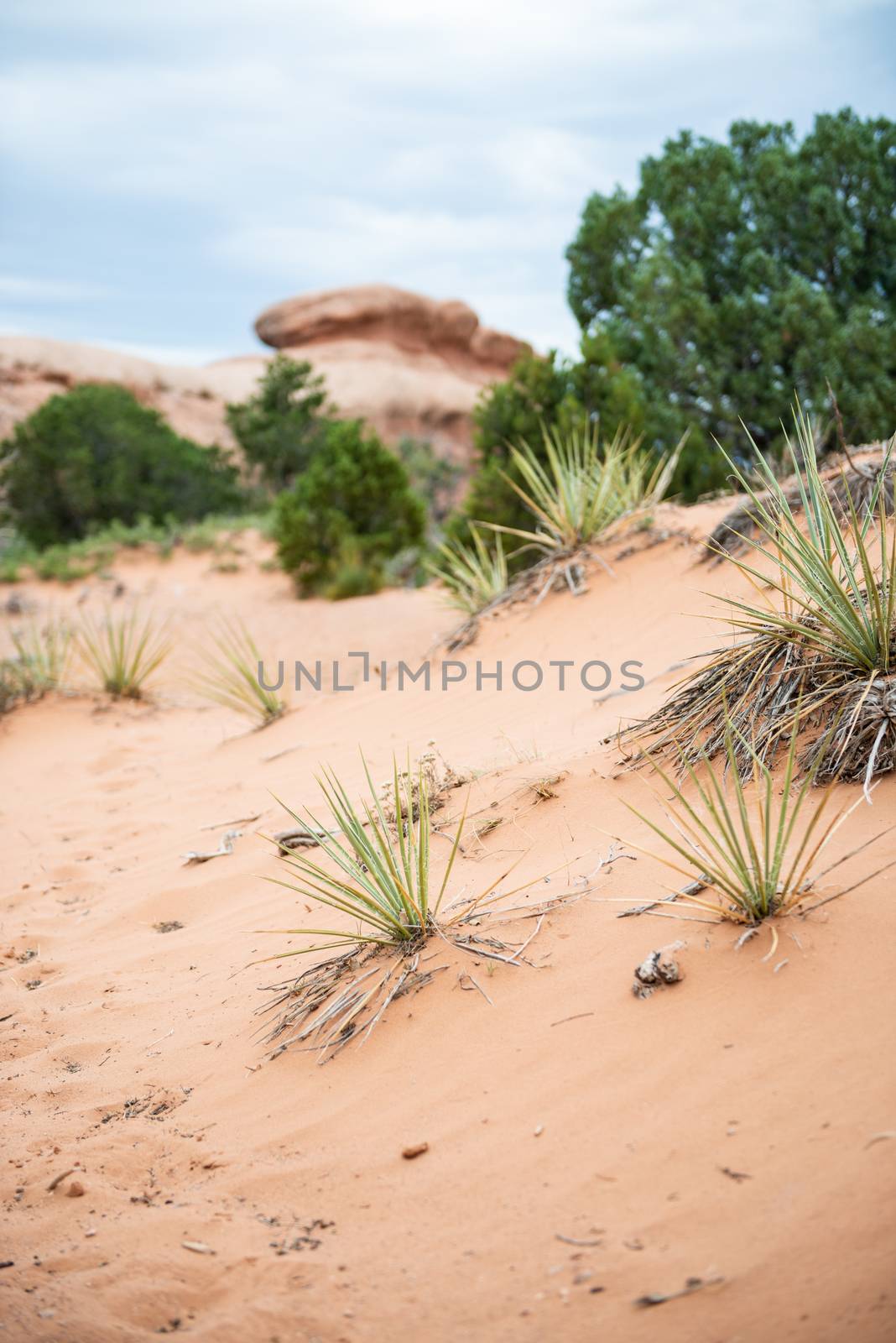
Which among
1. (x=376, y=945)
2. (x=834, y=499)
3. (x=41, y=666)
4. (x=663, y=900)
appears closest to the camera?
(x=663, y=900)

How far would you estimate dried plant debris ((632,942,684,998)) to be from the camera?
1.87 metres

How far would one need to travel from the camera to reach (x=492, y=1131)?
1706 mm

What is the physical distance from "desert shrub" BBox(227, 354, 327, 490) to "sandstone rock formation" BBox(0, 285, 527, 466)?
586 cm

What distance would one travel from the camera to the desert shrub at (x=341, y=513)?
11.7 meters

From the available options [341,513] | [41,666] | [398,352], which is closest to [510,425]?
[341,513]

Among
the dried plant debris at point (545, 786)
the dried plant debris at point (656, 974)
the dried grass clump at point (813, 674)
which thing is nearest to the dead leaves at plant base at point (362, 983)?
the dried plant debris at point (656, 974)

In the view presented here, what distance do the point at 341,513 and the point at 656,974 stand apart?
1056 cm

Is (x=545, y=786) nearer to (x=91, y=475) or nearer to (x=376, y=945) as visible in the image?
(x=376, y=945)

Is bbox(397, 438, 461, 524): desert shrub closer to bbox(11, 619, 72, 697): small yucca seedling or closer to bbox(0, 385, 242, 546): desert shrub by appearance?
bbox(0, 385, 242, 546): desert shrub

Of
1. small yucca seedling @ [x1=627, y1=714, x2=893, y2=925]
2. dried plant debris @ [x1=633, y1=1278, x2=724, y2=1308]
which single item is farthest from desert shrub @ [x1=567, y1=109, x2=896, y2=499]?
dried plant debris @ [x1=633, y1=1278, x2=724, y2=1308]

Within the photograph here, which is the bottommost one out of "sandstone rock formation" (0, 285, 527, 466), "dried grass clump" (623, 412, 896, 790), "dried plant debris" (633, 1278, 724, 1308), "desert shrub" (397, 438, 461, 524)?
"dried plant debris" (633, 1278, 724, 1308)

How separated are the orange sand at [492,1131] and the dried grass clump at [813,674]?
16 cm

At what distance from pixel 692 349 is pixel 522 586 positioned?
668 cm

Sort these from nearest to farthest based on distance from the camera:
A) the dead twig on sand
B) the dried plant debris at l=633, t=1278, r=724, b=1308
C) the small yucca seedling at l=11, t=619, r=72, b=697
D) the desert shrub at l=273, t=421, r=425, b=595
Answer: the dried plant debris at l=633, t=1278, r=724, b=1308 < the dead twig on sand < the small yucca seedling at l=11, t=619, r=72, b=697 < the desert shrub at l=273, t=421, r=425, b=595
